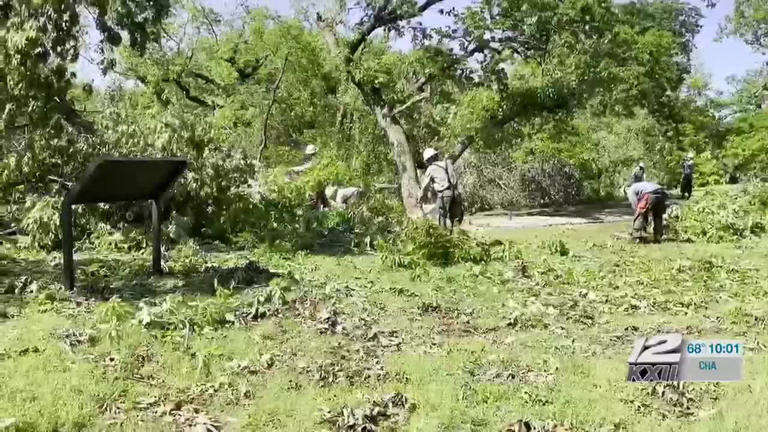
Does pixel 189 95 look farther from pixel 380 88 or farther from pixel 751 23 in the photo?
pixel 751 23

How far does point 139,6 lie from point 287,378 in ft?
34.9

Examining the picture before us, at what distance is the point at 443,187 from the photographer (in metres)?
12.1

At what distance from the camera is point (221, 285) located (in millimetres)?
8602

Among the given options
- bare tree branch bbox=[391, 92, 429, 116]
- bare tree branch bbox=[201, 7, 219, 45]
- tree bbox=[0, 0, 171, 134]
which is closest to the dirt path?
bare tree branch bbox=[391, 92, 429, 116]

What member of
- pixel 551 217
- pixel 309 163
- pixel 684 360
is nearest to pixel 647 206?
pixel 551 217

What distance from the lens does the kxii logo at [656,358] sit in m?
5.48

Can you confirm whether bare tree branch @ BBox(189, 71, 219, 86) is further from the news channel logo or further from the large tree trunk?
the news channel logo

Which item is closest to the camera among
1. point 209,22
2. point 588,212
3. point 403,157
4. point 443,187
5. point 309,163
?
point 443,187

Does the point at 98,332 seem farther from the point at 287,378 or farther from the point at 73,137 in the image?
the point at 73,137

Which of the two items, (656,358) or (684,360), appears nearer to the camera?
(684,360)

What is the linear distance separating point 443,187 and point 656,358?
6480mm

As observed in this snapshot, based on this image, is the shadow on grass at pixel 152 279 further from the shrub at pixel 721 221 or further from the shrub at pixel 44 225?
the shrub at pixel 721 221

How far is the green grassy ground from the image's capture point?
4.76 metres

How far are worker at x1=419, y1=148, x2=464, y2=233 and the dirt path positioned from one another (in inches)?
209
